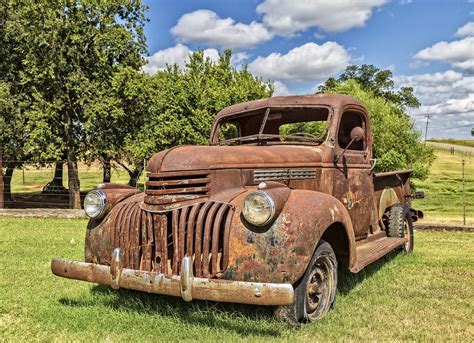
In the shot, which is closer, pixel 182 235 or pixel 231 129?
pixel 182 235

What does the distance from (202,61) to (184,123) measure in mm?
4681

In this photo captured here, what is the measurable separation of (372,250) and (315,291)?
1617mm

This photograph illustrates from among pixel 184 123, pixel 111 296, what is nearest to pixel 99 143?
pixel 184 123

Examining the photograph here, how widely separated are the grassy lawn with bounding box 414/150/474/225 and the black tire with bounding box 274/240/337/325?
35.8 ft

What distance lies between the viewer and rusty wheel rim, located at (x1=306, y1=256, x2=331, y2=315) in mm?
4031

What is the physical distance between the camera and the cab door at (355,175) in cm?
529

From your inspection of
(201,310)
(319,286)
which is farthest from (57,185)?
(319,286)

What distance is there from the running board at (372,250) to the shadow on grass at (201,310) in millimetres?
429

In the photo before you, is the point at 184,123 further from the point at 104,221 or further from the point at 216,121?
the point at 104,221

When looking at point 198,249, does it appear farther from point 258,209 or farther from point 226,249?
point 258,209

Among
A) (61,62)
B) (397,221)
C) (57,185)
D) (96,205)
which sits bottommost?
(57,185)

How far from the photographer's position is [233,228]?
3684 millimetres

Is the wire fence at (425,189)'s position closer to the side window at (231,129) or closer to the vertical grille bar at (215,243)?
the side window at (231,129)

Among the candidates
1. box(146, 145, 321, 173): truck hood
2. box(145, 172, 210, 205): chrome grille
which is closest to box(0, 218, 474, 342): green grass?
box(145, 172, 210, 205): chrome grille
